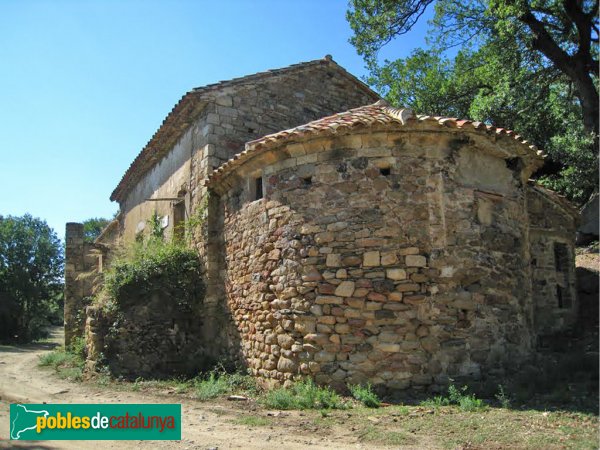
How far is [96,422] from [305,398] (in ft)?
8.73

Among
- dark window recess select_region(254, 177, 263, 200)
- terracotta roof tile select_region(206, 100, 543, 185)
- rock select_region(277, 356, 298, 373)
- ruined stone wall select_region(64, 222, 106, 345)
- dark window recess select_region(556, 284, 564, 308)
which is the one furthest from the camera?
→ ruined stone wall select_region(64, 222, 106, 345)

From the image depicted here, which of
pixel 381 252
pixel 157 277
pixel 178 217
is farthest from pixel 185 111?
pixel 381 252

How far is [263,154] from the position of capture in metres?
8.95

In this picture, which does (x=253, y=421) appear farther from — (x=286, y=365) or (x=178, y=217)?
(x=178, y=217)

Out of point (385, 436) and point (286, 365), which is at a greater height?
point (286, 365)

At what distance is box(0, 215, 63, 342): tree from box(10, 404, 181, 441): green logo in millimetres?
22805

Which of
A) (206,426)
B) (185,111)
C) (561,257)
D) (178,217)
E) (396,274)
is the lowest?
(206,426)

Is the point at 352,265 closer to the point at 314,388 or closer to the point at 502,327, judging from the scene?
the point at 314,388

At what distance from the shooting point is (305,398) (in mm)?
7195

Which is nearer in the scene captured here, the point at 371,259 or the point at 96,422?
the point at 96,422

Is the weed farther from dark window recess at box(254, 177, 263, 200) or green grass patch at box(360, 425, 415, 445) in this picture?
dark window recess at box(254, 177, 263, 200)

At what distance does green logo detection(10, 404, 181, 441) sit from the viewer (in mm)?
5996

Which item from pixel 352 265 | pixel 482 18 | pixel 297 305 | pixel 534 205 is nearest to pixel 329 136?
pixel 352 265

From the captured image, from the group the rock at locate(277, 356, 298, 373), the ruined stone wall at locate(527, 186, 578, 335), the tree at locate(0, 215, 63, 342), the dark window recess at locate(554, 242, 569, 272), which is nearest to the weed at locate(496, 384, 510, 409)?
the rock at locate(277, 356, 298, 373)
